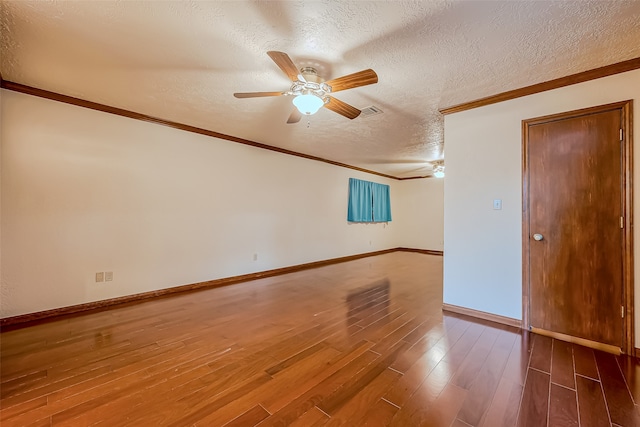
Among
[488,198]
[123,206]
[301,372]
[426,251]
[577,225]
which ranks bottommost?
[301,372]

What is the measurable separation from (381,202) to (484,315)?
5097mm

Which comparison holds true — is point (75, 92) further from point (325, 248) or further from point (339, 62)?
point (325, 248)

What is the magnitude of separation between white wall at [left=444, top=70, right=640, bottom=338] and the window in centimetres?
366

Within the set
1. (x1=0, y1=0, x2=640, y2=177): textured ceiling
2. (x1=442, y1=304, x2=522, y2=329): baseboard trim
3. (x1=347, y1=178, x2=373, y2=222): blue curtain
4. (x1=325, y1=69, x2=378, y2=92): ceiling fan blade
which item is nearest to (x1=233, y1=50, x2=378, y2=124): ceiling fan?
(x1=325, y1=69, x2=378, y2=92): ceiling fan blade

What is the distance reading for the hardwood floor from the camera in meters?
1.49

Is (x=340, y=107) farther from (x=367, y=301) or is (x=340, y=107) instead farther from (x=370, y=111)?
(x=367, y=301)

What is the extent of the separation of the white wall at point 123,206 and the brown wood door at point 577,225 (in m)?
3.84

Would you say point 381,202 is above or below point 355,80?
below

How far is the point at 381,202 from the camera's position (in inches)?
306

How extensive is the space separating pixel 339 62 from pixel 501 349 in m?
2.73

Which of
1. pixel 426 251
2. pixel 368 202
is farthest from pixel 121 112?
pixel 426 251

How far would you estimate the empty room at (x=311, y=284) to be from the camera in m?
1.66

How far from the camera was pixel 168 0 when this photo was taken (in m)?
1.62

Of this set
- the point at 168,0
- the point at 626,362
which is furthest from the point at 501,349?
the point at 168,0
